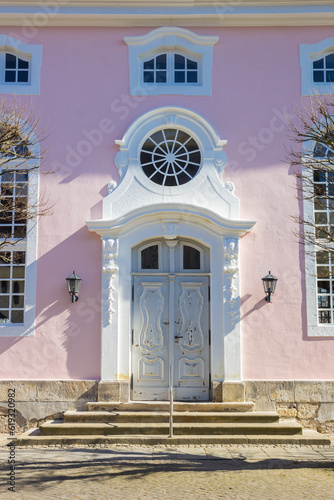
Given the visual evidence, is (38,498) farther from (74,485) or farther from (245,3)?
(245,3)

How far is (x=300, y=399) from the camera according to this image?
30.4ft

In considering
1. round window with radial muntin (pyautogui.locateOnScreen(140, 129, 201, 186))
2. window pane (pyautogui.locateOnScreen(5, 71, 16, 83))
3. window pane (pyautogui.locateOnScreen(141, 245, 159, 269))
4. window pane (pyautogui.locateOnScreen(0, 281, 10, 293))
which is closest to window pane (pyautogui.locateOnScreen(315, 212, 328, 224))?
round window with radial muntin (pyautogui.locateOnScreen(140, 129, 201, 186))

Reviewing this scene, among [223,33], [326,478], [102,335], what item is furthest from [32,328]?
[223,33]

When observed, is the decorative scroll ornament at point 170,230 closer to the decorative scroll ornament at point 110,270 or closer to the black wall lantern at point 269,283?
the decorative scroll ornament at point 110,270

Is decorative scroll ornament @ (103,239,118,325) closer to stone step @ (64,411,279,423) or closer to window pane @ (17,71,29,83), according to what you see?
stone step @ (64,411,279,423)

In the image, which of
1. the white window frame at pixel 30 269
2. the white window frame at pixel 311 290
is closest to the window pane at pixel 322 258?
the white window frame at pixel 311 290

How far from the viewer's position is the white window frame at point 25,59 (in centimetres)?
1003

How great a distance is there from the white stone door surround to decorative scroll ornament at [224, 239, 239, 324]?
0.05ft

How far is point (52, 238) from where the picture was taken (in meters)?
9.73

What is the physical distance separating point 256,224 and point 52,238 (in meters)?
3.51

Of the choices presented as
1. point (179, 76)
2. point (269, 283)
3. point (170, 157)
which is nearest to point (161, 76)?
point (179, 76)

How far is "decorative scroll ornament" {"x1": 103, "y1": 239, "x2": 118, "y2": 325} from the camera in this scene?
9.41m

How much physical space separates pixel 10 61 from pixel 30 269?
12.6ft

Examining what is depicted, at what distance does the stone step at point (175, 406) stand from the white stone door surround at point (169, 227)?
33 centimetres
